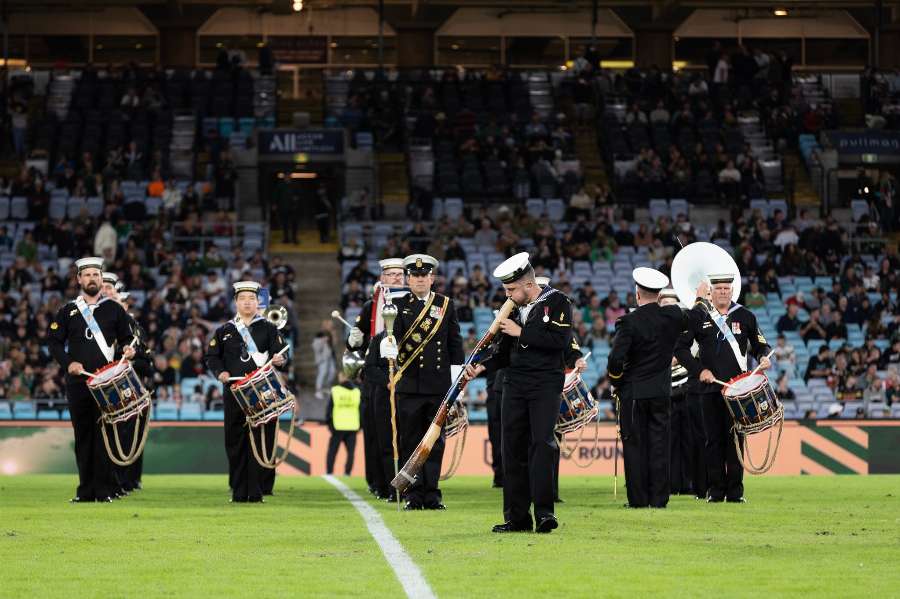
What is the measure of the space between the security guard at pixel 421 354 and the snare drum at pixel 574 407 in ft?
8.60

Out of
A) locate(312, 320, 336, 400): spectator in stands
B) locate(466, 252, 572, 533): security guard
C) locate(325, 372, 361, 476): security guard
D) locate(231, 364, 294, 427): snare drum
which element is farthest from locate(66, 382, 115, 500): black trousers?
locate(312, 320, 336, 400): spectator in stands

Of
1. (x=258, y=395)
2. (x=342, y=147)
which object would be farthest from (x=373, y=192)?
(x=258, y=395)

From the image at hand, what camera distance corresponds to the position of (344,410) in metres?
27.0

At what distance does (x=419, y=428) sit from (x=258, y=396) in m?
2.11

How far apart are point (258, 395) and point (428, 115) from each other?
28521 millimetres

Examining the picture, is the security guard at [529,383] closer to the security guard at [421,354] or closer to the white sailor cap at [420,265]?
the security guard at [421,354]

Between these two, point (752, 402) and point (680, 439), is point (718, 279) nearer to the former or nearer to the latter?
point (752, 402)

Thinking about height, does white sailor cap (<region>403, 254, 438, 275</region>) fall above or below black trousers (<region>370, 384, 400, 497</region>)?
above

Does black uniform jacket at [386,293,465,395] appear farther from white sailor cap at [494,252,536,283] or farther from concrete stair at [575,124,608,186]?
concrete stair at [575,124,608,186]

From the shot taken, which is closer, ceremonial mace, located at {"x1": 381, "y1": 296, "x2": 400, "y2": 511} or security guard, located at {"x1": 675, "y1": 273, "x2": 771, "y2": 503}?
ceremonial mace, located at {"x1": 381, "y1": 296, "x2": 400, "y2": 511}

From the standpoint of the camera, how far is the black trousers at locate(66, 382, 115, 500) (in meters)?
17.6

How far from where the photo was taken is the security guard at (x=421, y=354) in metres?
16.5

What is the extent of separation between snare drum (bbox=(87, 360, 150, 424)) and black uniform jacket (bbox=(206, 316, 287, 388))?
0.87m

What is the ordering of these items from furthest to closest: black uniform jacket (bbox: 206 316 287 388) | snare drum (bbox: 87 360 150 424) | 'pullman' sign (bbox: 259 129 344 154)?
'pullman' sign (bbox: 259 129 344 154), black uniform jacket (bbox: 206 316 287 388), snare drum (bbox: 87 360 150 424)
